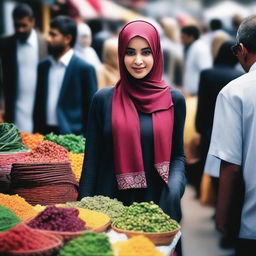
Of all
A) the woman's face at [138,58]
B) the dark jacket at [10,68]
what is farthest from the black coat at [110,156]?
the dark jacket at [10,68]

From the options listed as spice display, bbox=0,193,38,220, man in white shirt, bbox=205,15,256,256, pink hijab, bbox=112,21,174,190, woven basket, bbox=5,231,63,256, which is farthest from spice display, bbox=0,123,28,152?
woven basket, bbox=5,231,63,256

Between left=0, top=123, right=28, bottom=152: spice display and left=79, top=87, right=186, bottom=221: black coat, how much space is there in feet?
3.11

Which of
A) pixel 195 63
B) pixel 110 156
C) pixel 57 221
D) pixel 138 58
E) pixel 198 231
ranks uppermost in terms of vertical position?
pixel 138 58

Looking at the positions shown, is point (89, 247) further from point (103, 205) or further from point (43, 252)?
point (103, 205)

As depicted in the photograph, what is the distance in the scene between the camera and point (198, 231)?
24.2 feet

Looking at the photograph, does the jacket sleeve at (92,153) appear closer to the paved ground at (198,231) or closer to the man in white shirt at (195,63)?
the paved ground at (198,231)

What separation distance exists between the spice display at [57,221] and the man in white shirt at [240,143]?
0.93 meters

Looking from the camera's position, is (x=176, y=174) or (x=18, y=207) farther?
(x=176, y=174)

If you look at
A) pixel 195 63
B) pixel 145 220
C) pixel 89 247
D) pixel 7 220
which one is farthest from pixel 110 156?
pixel 195 63

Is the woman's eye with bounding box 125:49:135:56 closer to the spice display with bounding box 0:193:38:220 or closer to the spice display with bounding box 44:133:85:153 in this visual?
the spice display with bounding box 0:193:38:220

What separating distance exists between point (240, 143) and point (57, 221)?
1.15 meters

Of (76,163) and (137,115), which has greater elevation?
(137,115)

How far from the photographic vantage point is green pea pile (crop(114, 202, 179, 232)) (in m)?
3.39

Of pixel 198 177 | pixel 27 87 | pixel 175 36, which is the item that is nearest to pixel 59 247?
pixel 27 87
